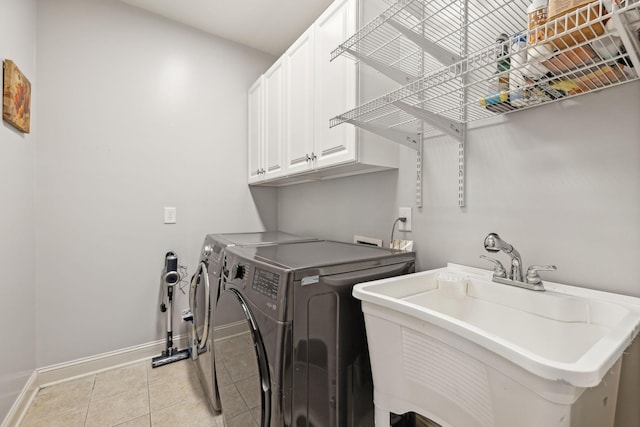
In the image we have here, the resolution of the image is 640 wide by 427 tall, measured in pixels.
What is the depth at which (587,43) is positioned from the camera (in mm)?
639

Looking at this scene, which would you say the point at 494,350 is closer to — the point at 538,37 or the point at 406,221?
the point at 538,37

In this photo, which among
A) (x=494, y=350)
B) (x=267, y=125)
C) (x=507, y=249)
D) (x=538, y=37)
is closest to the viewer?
(x=494, y=350)

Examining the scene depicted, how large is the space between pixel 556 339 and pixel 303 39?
1.93 m

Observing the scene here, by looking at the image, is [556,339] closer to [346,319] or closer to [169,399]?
[346,319]

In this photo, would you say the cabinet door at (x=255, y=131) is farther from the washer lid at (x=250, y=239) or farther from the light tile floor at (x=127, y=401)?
the light tile floor at (x=127, y=401)

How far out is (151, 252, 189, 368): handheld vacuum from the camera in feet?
7.02

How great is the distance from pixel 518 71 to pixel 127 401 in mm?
2508

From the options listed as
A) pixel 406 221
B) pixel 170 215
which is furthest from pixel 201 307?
pixel 406 221

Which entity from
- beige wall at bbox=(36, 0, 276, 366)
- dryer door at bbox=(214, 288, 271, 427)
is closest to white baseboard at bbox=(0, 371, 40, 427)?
beige wall at bbox=(36, 0, 276, 366)

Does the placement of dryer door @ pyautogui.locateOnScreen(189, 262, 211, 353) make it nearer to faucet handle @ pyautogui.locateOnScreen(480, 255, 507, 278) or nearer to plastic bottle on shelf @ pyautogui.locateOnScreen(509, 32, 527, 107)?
faucet handle @ pyautogui.locateOnScreen(480, 255, 507, 278)

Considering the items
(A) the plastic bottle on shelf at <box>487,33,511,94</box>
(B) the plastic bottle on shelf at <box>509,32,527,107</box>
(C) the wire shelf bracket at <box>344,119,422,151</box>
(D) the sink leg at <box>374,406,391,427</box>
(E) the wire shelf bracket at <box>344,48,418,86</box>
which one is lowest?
(D) the sink leg at <box>374,406,391,427</box>

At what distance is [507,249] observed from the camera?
963mm

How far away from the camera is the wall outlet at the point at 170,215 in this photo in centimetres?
227

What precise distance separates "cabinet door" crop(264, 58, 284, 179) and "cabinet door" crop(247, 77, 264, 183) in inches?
4.0
